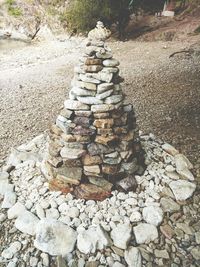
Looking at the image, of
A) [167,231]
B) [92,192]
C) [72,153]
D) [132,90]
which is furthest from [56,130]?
[132,90]

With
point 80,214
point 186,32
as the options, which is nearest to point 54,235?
point 80,214

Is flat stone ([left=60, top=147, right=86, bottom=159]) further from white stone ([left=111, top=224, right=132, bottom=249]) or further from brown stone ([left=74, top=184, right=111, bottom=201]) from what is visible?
white stone ([left=111, top=224, right=132, bottom=249])

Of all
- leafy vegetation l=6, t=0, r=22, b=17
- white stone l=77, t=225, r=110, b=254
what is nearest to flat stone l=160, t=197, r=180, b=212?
white stone l=77, t=225, r=110, b=254

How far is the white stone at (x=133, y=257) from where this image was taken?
3377 mm

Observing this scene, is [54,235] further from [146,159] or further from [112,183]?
[146,159]

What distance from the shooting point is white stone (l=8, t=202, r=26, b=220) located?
3.98 m

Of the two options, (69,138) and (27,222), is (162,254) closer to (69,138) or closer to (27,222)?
(27,222)

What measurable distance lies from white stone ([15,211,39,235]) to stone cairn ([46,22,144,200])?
52 centimetres

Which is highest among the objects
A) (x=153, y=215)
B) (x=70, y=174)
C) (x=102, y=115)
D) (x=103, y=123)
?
A: (x=102, y=115)

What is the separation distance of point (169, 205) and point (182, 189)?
0.37 meters

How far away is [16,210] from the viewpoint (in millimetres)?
4016

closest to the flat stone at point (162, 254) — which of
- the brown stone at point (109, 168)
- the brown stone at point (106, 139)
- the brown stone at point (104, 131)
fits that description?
the brown stone at point (109, 168)

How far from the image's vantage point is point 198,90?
7590 mm

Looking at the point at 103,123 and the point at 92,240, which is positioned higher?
the point at 103,123
